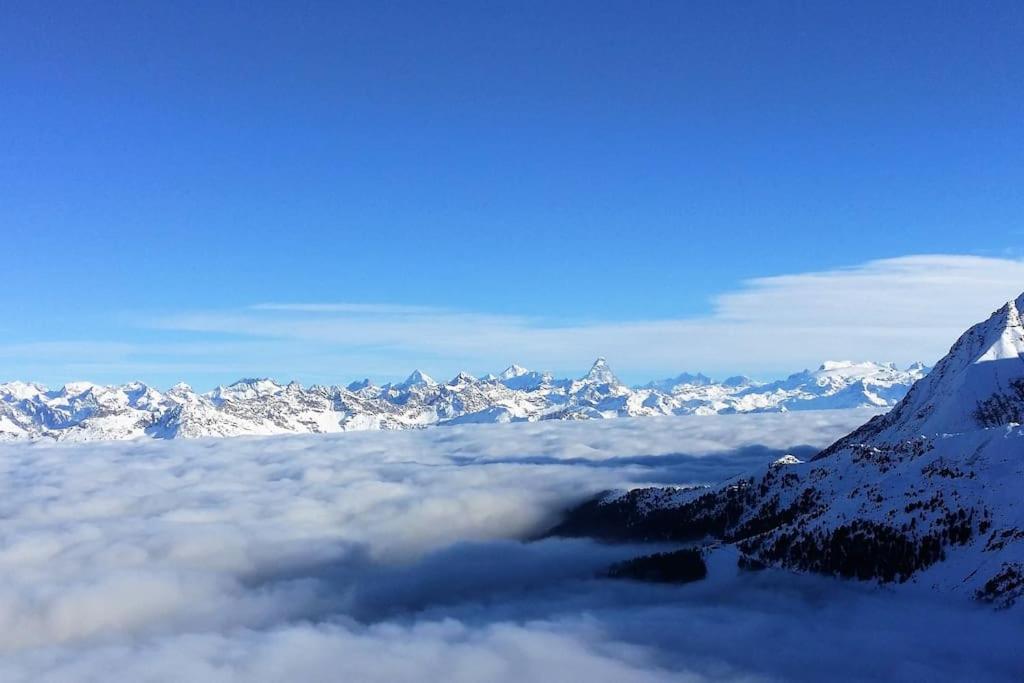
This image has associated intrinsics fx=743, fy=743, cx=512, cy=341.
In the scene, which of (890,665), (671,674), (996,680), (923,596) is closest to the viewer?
(996,680)

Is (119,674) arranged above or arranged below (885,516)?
below

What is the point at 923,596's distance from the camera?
154 metres

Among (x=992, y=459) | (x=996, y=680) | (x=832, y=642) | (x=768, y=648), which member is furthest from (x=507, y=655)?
(x=992, y=459)

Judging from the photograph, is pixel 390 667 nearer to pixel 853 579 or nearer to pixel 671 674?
pixel 671 674

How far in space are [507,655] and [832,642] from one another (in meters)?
69.0

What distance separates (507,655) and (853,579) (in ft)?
276

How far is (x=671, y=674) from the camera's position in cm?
14175

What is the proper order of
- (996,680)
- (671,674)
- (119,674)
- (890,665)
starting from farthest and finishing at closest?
(119,674) < (671,674) < (890,665) < (996,680)

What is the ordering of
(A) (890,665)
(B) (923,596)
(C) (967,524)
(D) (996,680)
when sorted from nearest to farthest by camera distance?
(D) (996,680), (A) (890,665), (B) (923,596), (C) (967,524)

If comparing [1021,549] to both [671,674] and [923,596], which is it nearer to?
[923,596]

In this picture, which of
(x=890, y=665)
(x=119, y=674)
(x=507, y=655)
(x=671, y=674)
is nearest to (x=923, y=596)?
(x=890, y=665)

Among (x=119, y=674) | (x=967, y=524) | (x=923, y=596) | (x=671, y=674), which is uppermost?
(x=967, y=524)

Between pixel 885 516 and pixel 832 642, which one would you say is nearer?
pixel 832 642

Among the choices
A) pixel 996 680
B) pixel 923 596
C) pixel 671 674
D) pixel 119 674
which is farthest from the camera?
pixel 119 674
